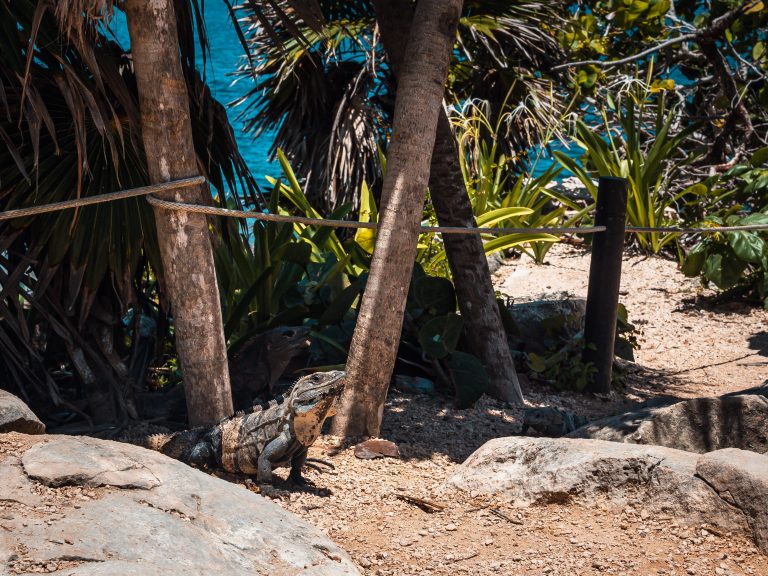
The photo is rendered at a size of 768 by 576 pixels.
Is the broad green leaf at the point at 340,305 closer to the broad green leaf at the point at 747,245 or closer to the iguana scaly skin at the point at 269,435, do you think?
the iguana scaly skin at the point at 269,435

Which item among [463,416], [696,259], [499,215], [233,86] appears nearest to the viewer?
[463,416]

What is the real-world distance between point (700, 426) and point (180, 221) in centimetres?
211

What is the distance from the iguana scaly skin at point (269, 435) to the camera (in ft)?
9.52

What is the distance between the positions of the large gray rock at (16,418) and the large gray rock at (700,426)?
6.90 ft

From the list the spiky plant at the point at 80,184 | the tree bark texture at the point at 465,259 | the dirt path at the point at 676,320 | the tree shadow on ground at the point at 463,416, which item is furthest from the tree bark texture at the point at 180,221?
the dirt path at the point at 676,320

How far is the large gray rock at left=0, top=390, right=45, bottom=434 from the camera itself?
255 cm

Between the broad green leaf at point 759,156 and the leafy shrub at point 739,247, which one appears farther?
the broad green leaf at point 759,156

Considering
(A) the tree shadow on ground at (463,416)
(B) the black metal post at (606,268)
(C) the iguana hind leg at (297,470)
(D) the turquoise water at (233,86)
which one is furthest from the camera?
(D) the turquoise water at (233,86)

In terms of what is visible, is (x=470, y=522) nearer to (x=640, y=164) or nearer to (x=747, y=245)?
(x=747, y=245)

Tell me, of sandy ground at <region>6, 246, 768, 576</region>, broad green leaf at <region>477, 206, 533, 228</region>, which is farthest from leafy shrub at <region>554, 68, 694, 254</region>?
sandy ground at <region>6, 246, 768, 576</region>

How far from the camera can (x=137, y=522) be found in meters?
2.04

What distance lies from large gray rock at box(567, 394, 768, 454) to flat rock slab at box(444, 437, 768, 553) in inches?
16.7

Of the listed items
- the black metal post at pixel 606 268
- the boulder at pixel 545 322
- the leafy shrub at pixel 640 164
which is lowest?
the boulder at pixel 545 322

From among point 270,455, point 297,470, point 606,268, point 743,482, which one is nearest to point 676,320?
point 606,268
